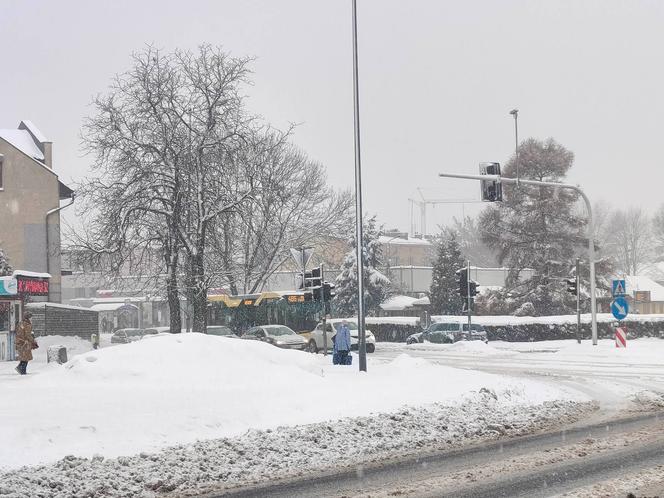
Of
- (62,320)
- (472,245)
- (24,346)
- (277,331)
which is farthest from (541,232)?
(472,245)

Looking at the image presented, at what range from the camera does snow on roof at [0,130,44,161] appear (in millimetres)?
50191

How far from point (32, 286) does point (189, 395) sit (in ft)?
58.5

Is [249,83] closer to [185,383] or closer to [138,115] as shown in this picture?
[138,115]

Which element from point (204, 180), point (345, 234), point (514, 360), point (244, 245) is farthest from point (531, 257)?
point (204, 180)

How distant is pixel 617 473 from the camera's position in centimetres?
896

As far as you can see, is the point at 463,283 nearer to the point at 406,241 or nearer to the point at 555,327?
the point at 555,327

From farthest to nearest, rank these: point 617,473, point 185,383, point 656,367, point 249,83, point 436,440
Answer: point 249,83
point 656,367
point 185,383
point 436,440
point 617,473

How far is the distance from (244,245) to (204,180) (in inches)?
446

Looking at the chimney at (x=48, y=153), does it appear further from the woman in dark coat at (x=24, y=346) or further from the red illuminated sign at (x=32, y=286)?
the woman in dark coat at (x=24, y=346)

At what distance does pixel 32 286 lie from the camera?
29.3 metres

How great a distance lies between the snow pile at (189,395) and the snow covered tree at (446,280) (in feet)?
149

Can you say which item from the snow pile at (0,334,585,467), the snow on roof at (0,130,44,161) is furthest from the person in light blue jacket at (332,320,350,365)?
the snow on roof at (0,130,44,161)

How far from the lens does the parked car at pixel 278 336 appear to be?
36.0 metres

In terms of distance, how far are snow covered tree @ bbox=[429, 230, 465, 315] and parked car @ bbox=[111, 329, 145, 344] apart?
2136 centimetres
